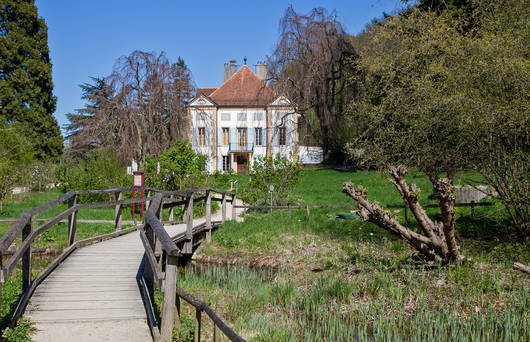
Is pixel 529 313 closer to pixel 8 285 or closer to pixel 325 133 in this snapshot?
pixel 8 285

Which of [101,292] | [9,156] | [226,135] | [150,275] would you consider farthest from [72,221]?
[226,135]

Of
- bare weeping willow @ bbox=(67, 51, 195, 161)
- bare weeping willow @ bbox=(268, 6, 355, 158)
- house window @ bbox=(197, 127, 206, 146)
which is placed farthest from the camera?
house window @ bbox=(197, 127, 206, 146)

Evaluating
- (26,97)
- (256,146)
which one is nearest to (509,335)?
(26,97)

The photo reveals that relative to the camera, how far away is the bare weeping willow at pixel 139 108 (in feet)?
73.6

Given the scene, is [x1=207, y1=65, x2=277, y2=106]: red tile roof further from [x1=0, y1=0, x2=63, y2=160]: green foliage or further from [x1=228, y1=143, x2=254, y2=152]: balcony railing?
[x1=0, y1=0, x2=63, y2=160]: green foliage

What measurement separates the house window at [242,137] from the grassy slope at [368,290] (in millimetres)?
32512

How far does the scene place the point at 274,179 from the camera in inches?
620

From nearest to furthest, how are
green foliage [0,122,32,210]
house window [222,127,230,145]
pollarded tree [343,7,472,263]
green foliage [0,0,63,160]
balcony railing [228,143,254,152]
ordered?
pollarded tree [343,7,472,263], green foliage [0,122,32,210], green foliage [0,0,63,160], balcony railing [228,143,254,152], house window [222,127,230,145]

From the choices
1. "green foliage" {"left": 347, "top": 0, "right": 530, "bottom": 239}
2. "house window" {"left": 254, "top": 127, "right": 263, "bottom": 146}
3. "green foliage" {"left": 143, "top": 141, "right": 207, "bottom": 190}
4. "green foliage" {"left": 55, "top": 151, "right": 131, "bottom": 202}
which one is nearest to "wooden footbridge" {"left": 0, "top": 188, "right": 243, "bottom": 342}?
"green foliage" {"left": 347, "top": 0, "right": 530, "bottom": 239}

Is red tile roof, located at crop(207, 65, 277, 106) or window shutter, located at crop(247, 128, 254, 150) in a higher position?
red tile roof, located at crop(207, 65, 277, 106)

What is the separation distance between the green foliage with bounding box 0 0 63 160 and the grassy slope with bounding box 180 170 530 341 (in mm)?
24856

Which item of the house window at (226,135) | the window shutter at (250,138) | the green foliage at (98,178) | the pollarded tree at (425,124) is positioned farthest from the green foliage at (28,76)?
the pollarded tree at (425,124)

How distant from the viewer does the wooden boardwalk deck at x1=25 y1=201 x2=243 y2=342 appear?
162 inches

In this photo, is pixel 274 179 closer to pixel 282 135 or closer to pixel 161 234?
pixel 282 135
